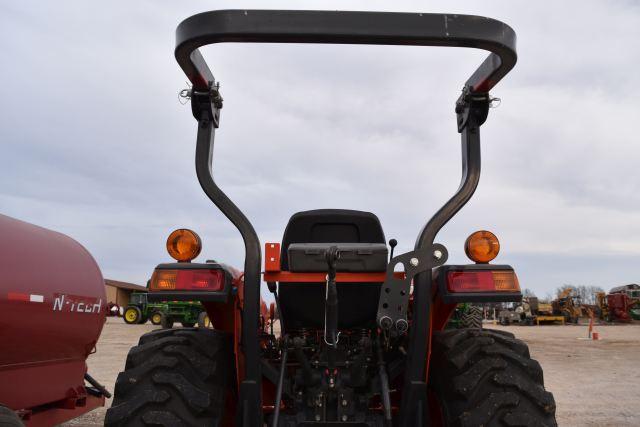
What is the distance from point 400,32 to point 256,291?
4.41ft

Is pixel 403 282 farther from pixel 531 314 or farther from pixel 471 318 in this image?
pixel 531 314

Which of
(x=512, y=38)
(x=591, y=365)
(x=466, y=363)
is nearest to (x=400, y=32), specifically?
(x=512, y=38)

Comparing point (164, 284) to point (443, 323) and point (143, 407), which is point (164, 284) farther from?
point (443, 323)

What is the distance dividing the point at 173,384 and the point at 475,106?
208 cm

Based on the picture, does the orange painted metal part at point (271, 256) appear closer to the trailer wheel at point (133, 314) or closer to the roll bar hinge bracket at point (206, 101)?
the roll bar hinge bracket at point (206, 101)

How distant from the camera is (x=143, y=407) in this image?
264cm

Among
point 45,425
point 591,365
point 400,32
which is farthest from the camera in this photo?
point 591,365

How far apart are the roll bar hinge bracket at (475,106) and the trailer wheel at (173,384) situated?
1.82 metres

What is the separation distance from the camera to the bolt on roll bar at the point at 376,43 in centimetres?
242

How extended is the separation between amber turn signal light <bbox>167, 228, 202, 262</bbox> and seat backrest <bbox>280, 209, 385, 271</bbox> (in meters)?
0.77

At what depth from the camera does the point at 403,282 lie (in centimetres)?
262

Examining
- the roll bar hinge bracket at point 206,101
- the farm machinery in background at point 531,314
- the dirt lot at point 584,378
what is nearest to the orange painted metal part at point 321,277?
the roll bar hinge bracket at point 206,101

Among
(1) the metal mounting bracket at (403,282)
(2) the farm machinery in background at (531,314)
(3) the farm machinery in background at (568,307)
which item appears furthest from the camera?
(3) the farm machinery in background at (568,307)

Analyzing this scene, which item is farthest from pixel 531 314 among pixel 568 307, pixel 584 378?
pixel 584 378
